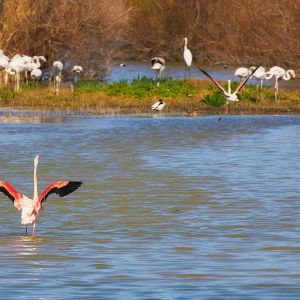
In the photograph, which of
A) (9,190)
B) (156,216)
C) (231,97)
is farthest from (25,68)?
(9,190)

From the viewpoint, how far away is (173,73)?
154 feet

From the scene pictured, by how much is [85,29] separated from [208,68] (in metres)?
14.7

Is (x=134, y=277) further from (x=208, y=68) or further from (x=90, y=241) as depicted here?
(x=208, y=68)

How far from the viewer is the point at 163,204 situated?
45.2 feet

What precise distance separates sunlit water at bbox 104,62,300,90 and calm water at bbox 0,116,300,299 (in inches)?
661

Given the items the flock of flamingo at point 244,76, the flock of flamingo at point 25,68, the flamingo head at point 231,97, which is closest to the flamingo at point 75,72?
the flock of flamingo at point 25,68

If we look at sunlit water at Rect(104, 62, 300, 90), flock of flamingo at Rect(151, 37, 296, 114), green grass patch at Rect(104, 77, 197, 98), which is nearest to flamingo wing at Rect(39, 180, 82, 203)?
flock of flamingo at Rect(151, 37, 296, 114)

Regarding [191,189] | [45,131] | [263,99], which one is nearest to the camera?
[191,189]

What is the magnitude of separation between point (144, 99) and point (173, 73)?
56.8 ft

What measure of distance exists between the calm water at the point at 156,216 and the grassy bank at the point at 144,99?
4.73 metres

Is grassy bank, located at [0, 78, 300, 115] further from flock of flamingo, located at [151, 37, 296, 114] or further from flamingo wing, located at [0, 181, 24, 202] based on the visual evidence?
flamingo wing, located at [0, 181, 24, 202]

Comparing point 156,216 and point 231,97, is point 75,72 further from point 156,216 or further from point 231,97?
point 156,216

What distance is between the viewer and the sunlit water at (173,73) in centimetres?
4019

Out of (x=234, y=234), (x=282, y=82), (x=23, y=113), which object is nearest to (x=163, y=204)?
(x=234, y=234)
